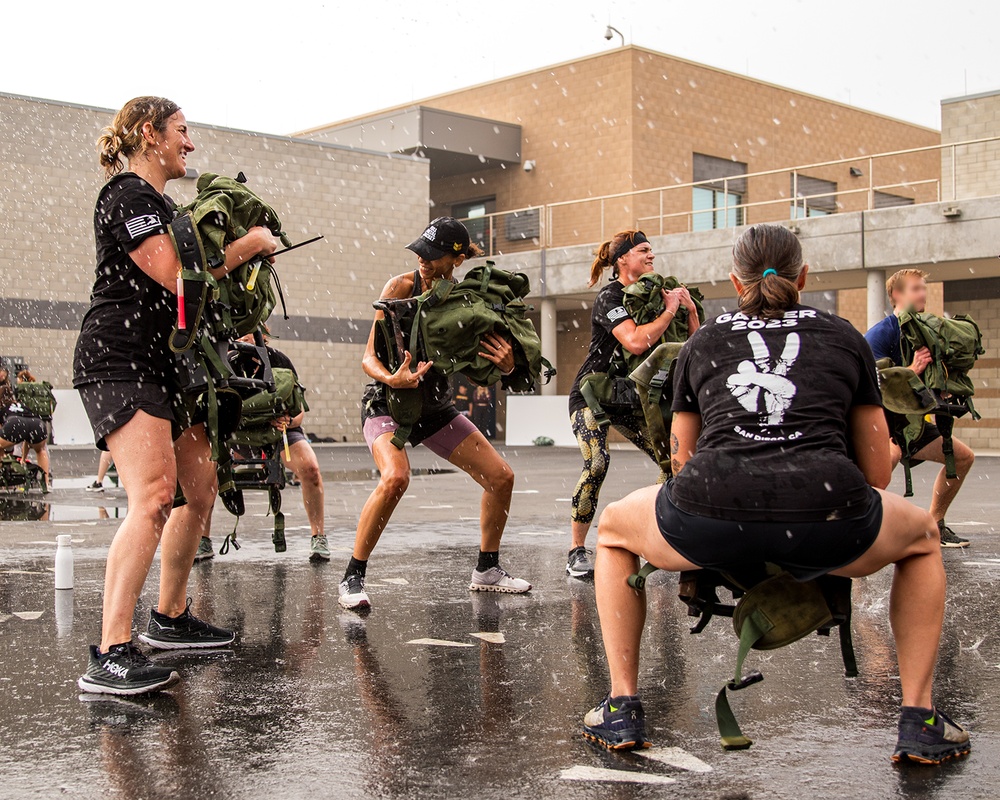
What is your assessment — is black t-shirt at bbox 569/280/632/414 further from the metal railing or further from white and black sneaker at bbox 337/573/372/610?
the metal railing

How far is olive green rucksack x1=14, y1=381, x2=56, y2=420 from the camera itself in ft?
49.6

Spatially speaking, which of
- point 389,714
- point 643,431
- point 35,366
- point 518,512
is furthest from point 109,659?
point 35,366

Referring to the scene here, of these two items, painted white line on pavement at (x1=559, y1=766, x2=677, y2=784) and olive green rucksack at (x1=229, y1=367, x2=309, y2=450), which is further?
olive green rucksack at (x1=229, y1=367, x2=309, y2=450)

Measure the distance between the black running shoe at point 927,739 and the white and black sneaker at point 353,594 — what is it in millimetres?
3154

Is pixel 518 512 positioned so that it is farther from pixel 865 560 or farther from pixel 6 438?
pixel 865 560

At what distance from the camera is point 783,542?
3318 mm

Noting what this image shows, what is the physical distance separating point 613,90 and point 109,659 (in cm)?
2995

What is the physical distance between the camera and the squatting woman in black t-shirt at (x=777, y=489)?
131 inches

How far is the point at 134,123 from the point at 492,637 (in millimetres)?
2650

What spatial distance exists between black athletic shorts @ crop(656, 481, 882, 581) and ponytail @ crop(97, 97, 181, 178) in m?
2.68

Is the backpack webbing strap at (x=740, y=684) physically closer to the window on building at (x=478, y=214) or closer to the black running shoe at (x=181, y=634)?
the black running shoe at (x=181, y=634)

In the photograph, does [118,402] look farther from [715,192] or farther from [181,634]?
[715,192]

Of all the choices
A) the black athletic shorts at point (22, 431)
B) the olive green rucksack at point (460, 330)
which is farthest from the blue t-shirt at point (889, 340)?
the black athletic shorts at point (22, 431)

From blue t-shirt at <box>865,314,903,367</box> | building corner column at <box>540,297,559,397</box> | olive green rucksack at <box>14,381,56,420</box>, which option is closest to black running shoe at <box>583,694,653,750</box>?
blue t-shirt at <box>865,314,903,367</box>
